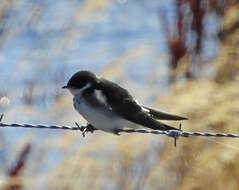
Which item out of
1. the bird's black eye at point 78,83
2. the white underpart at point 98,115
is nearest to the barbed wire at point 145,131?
the white underpart at point 98,115

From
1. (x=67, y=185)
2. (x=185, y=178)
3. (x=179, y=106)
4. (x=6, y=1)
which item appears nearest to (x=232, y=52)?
(x=179, y=106)

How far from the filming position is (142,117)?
2.77 metres

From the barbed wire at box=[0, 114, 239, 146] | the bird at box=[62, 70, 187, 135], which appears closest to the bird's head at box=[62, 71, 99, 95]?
the bird at box=[62, 70, 187, 135]

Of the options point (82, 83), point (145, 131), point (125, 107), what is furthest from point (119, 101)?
point (145, 131)

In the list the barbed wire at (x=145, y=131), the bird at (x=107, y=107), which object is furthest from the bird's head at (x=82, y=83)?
the barbed wire at (x=145, y=131)

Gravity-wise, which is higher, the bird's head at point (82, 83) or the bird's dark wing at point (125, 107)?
the bird's head at point (82, 83)

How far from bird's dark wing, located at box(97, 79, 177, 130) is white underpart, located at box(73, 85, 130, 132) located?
0.08 feet

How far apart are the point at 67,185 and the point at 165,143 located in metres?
0.57

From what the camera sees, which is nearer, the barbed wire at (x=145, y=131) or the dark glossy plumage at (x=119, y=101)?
the barbed wire at (x=145, y=131)

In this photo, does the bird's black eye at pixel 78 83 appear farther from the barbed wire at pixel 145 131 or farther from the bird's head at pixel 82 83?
the barbed wire at pixel 145 131


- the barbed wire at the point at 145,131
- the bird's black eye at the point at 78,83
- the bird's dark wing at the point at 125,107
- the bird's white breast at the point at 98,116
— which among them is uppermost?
the bird's black eye at the point at 78,83

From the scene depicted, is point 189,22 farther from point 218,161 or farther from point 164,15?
point 218,161

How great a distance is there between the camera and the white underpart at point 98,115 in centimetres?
272

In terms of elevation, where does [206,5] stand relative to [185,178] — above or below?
above
